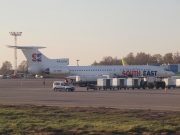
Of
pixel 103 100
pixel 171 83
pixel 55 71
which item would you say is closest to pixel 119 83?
pixel 171 83

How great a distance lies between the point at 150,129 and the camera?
60.1ft

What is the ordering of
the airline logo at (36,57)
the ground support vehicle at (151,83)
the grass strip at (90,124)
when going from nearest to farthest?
the grass strip at (90,124)
the ground support vehicle at (151,83)
the airline logo at (36,57)

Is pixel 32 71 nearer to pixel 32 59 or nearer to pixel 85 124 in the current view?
pixel 32 59

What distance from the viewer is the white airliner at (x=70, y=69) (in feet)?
287

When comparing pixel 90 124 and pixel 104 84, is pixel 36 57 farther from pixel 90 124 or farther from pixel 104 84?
pixel 90 124

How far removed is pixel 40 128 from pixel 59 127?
826 millimetres

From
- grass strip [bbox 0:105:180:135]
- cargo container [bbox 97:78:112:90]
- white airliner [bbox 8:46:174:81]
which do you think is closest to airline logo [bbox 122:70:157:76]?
white airliner [bbox 8:46:174:81]

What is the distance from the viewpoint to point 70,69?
3497 inches

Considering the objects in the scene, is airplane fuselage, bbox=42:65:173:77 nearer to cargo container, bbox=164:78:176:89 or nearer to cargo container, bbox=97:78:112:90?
cargo container, bbox=164:78:176:89

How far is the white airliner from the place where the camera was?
87.6m

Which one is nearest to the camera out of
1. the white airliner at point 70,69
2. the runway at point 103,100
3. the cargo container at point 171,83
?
the runway at point 103,100

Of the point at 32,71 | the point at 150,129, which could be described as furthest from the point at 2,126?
the point at 32,71

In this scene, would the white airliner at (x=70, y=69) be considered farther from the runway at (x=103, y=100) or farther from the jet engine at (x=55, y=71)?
the runway at (x=103, y=100)

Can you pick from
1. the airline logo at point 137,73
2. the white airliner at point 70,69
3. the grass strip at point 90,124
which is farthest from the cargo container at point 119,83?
the grass strip at point 90,124
